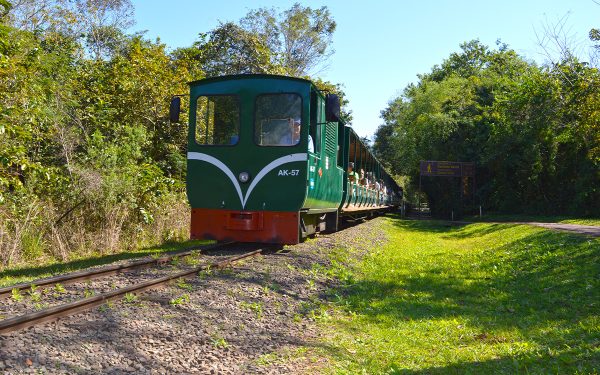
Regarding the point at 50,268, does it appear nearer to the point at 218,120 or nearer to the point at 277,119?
the point at 218,120

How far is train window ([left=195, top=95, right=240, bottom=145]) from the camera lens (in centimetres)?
936

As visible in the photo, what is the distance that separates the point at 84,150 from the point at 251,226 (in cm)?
612

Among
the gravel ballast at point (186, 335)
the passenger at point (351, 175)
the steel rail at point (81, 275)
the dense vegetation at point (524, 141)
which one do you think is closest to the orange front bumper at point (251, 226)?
the steel rail at point (81, 275)

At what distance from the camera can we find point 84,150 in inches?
500

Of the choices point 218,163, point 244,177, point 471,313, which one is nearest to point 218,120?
point 218,163

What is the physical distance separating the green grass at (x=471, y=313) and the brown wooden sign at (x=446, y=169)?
14.4m

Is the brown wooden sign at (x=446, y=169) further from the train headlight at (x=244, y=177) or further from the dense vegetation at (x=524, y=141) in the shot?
the train headlight at (x=244, y=177)

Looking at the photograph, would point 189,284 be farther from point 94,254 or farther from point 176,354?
point 94,254

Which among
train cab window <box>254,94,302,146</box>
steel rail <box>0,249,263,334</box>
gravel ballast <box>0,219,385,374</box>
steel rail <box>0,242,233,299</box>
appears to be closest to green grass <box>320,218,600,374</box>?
gravel ballast <box>0,219,385,374</box>

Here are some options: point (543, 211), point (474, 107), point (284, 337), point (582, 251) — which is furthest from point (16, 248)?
point (474, 107)

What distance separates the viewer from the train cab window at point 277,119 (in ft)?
29.7

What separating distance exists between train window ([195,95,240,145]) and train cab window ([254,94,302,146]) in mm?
439

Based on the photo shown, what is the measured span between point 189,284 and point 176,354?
2.28 metres

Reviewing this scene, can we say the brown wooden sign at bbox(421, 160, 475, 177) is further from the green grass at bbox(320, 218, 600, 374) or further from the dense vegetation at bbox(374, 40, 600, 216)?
the green grass at bbox(320, 218, 600, 374)
